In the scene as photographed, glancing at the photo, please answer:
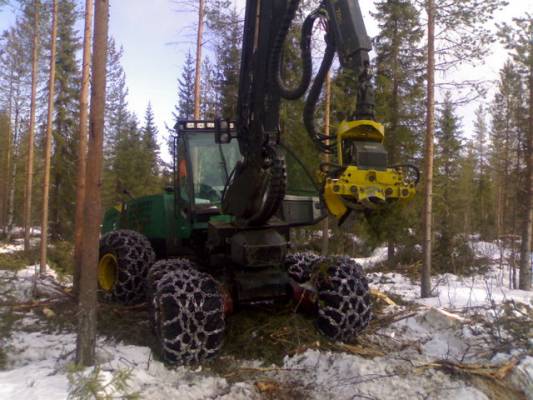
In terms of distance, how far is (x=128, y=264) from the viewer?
6.95 metres

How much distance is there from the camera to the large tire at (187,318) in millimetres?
4996

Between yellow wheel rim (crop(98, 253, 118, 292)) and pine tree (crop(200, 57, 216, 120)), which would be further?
pine tree (crop(200, 57, 216, 120))

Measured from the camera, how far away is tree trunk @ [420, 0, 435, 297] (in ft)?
36.0

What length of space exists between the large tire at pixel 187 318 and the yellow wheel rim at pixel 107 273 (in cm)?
268

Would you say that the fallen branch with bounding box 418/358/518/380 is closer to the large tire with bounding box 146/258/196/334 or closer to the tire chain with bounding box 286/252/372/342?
the tire chain with bounding box 286/252/372/342

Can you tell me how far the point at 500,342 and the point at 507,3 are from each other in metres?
9.08

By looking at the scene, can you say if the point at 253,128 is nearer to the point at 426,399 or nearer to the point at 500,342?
the point at 426,399

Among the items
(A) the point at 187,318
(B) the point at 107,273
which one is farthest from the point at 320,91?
(B) the point at 107,273

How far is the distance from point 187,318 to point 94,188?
1727 millimetres

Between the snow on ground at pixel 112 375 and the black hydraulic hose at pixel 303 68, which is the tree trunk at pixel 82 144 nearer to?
the snow on ground at pixel 112 375

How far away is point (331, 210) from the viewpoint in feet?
14.6

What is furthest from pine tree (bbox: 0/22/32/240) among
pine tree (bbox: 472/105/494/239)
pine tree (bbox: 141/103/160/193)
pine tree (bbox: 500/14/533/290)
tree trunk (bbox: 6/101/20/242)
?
pine tree (bbox: 472/105/494/239)

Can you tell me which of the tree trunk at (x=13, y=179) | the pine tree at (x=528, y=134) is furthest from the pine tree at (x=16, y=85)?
the pine tree at (x=528, y=134)

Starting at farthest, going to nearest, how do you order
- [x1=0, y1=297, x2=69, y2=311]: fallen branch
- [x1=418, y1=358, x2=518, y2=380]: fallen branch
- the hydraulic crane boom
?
[x1=0, y1=297, x2=69, y2=311]: fallen branch < [x1=418, y1=358, x2=518, y2=380]: fallen branch < the hydraulic crane boom
